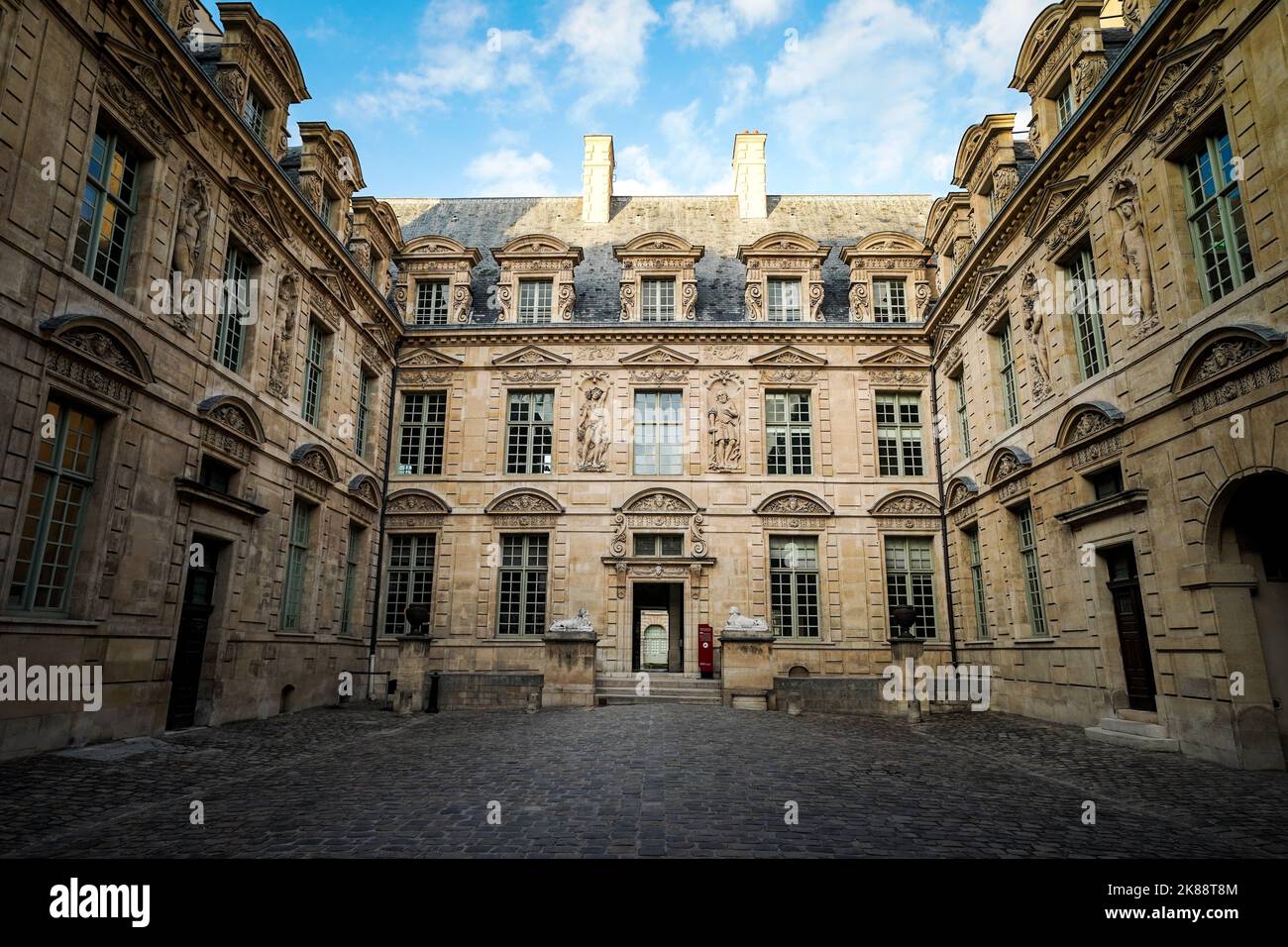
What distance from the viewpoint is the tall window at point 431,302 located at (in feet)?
75.2

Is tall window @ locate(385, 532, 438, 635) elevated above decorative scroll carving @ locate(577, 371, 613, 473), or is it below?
below

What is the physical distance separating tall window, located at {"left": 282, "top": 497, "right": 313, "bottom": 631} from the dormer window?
18.0 metres

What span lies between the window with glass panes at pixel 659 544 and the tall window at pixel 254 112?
13.1 meters

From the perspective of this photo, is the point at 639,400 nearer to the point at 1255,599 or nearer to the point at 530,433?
the point at 530,433

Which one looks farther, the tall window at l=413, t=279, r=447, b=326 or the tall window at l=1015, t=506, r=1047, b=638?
the tall window at l=413, t=279, r=447, b=326

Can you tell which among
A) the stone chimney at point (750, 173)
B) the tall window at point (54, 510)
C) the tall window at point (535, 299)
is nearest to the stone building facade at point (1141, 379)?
the stone chimney at point (750, 173)

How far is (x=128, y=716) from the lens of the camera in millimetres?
10523

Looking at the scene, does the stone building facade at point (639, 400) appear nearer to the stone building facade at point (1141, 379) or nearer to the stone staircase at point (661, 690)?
the stone building facade at point (1141, 379)

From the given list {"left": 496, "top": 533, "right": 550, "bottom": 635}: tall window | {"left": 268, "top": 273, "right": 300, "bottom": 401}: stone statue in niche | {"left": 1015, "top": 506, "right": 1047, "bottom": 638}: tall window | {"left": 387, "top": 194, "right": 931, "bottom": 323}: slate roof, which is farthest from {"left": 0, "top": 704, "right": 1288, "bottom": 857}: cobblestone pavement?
{"left": 387, "top": 194, "right": 931, "bottom": 323}: slate roof

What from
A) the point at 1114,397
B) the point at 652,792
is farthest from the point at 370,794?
the point at 1114,397

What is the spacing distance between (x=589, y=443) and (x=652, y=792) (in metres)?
14.9

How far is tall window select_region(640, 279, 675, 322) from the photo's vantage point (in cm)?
2255

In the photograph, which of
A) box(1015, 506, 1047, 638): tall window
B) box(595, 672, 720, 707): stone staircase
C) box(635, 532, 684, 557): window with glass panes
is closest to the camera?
box(1015, 506, 1047, 638): tall window

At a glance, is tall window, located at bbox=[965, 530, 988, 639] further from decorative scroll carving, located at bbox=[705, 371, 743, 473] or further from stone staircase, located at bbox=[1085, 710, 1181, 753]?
decorative scroll carving, located at bbox=[705, 371, 743, 473]
